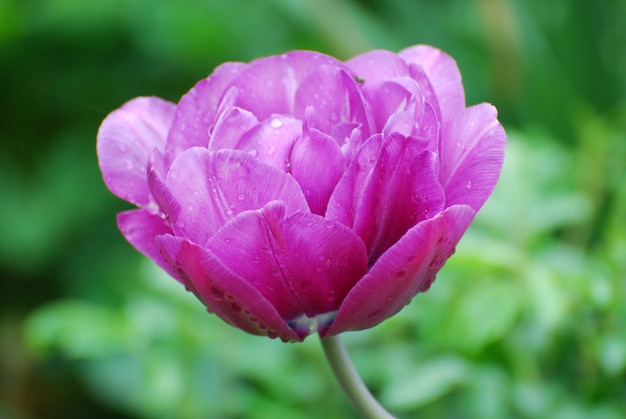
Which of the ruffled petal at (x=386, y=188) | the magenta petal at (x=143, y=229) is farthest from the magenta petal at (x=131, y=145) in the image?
the ruffled petal at (x=386, y=188)

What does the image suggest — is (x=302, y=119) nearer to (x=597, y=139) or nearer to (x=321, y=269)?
(x=321, y=269)

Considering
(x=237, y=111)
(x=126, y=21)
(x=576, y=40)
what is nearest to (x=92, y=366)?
(x=126, y=21)

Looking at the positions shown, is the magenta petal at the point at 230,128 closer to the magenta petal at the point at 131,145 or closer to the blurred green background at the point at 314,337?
the magenta petal at the point at 131,145

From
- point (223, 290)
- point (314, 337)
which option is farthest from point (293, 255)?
point (314, 337)

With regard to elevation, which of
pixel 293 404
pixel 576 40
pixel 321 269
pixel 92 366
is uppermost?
pixel 321 269

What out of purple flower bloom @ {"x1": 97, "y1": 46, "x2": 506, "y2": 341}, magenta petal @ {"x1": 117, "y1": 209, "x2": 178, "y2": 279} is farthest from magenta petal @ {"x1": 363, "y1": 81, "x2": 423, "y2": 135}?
magenta petal @ {"x1": 117, "y1": 209, "x2": 178, "y2": 279}

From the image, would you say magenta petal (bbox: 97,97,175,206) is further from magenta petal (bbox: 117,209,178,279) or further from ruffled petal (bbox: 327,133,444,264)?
ruffled petal (bbox: 327,133,444,264)
